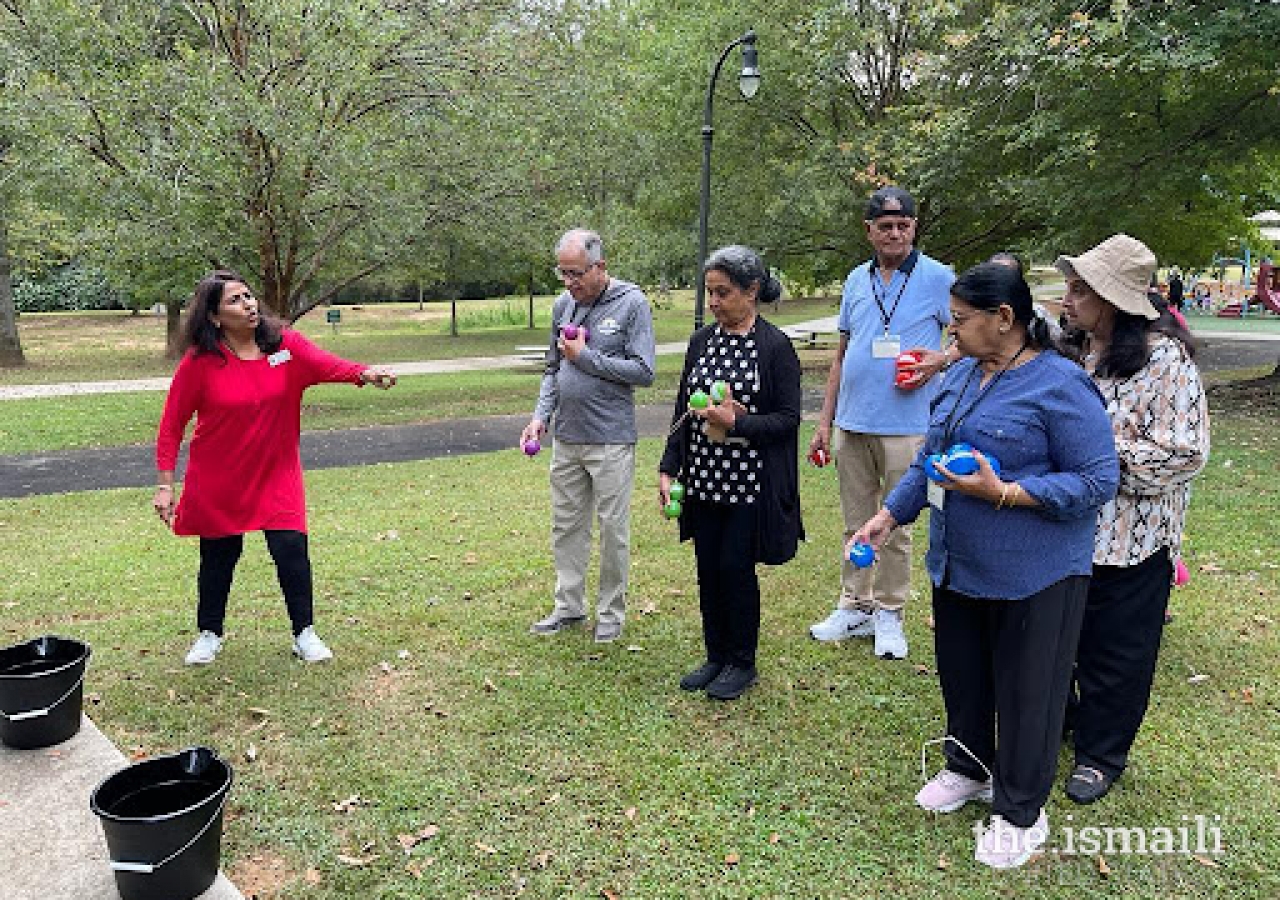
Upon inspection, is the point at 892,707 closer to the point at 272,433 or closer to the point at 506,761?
the point at 506,761

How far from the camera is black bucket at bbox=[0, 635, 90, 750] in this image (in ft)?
11.5

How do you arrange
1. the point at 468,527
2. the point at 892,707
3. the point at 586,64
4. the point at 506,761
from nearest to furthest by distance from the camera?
the point at 506,761 < the point at 892,707 < the point at 468,527 < the point at 586,64

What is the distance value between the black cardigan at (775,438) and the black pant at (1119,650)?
1.17 m

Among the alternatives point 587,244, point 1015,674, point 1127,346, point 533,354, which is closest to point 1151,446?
point 1127,346

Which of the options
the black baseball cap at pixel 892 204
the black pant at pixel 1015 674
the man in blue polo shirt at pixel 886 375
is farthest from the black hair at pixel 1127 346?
the black baseball cap at pixel 892 204

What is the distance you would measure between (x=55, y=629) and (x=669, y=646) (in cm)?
332

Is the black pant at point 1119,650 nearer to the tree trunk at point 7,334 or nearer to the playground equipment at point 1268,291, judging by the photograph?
the playground equipment at point 1268,291

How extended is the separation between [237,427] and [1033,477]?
3.22m

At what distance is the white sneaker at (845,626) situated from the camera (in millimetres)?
4820

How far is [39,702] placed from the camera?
139 inches

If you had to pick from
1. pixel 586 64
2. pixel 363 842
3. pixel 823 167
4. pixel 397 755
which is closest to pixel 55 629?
pixel 397 755

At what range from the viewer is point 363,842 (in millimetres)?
A: 3158

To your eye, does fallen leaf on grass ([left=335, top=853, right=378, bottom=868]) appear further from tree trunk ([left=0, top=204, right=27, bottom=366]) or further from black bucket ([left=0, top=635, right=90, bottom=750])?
tree trunk ([left=0, top=204, right=27, bottom=366])

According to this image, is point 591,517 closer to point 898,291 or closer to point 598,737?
point 598,737
